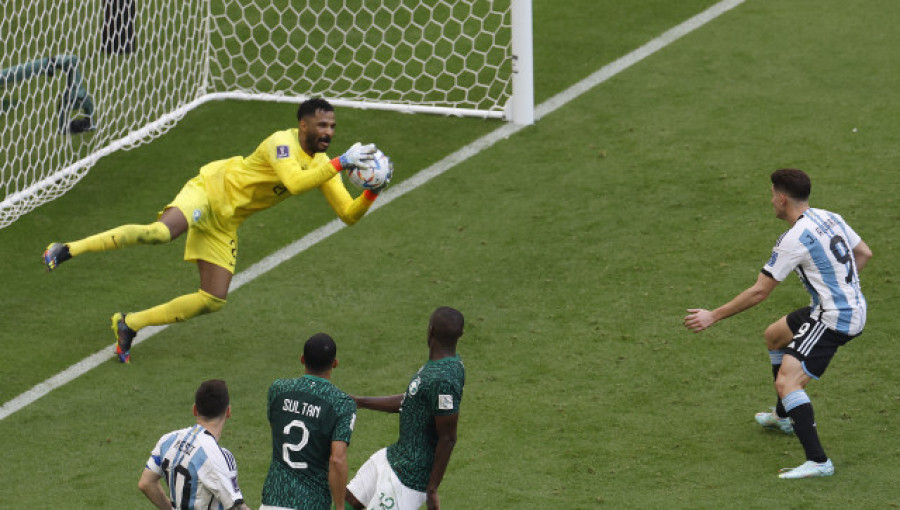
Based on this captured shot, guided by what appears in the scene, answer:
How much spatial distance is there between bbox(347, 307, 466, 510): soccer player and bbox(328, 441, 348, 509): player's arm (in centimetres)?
38

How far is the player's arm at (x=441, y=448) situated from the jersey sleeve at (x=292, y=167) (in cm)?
288

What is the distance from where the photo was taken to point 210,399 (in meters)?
6.29

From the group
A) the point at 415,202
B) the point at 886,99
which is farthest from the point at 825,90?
the point at 415,202

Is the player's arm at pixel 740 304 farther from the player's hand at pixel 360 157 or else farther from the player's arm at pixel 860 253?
the player's hand at pixel 360 157

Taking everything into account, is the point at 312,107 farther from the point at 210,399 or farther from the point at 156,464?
the point at 156,464

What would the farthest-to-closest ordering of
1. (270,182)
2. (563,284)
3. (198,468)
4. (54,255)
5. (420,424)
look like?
(563,284) < (270,182) < (54,255) < (420,424) < (198,468)

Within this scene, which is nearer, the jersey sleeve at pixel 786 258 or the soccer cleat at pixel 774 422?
the jersey sleeve at pixel 786 258

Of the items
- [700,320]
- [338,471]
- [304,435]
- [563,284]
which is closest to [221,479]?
[304,435]

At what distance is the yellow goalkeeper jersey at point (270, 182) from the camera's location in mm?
9172

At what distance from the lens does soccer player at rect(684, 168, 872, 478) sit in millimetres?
7629

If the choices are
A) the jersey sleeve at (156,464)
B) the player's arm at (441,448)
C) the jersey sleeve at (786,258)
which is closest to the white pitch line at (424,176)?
the jersey sleeve at (156,464)

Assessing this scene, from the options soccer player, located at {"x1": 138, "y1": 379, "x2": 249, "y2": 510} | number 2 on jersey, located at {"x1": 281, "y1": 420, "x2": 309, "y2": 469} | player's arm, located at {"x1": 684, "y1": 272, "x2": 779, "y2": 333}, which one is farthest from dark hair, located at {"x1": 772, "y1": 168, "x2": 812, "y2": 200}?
soccer player, located at {"x1": 138, "y1": 379, "x2": 249, "y2": 510}

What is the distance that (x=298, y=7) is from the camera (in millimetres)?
14352

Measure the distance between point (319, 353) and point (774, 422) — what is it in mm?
3396
